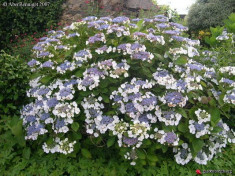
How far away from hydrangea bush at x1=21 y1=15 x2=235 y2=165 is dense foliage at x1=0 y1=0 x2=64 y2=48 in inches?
193

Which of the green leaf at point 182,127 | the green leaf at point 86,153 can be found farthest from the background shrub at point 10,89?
the green leaf at point 182,127

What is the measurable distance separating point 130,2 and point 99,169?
6.23m

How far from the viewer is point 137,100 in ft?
8.75

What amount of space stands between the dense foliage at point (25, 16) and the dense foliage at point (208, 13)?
4438mm

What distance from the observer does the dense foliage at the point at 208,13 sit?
8312mm

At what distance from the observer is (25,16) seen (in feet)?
25.0

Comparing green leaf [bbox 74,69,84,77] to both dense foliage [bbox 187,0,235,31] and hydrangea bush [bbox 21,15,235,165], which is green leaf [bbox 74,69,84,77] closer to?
hydrangea bush [bbox 21,15,235,165]

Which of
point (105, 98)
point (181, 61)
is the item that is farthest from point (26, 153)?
point (181, 61)

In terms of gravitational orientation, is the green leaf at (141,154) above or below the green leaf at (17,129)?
above

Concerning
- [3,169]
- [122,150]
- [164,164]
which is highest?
[122,150]

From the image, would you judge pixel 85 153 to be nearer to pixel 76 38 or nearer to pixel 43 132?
pixel 43 132

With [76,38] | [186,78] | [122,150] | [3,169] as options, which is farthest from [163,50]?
[3,169]

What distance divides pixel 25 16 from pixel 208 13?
5.70m

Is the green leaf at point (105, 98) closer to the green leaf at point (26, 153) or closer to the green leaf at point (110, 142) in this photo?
the green leaf at point (110, 142)
